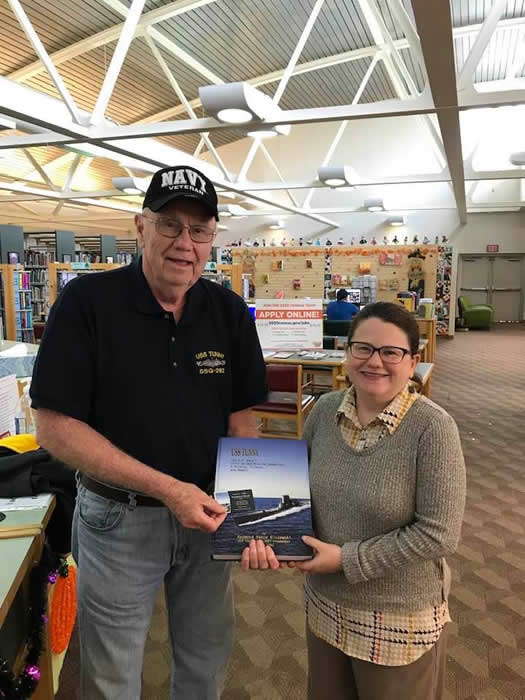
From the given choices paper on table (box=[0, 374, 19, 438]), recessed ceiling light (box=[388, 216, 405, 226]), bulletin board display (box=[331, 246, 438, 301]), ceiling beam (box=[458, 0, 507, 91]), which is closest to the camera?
paper on table (box=[0, 374, 19, 438])

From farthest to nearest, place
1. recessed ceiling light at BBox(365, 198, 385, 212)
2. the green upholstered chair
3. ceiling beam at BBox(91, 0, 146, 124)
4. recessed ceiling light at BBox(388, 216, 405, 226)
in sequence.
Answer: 1. the green upholstered chair
2. recessed ceiling light at BBox(388, 216, 405, 226)
3. recessed ceiling light at BBox(365, 198, 385, 212)
4. ceiling beam at BBox(91, 0, 146, 124)

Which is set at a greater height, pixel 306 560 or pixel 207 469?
pixel 207 469

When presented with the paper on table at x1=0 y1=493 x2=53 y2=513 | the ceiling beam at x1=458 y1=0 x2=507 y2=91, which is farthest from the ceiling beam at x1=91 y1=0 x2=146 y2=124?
the paper on table at x1=0 y1=493 x2=53 y2=513

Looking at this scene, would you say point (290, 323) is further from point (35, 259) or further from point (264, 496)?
point (35, 259)

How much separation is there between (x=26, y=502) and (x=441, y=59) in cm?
478

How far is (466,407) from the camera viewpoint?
281 inches

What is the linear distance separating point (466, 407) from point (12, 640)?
21.4ft

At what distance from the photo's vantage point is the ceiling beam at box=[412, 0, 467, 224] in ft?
12.4

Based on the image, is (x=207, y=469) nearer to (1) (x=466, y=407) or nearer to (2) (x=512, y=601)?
(2) (x=512, y=601)

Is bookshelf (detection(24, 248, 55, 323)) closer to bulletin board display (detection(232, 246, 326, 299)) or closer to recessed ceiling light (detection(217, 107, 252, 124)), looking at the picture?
bulletin board display (detection(232, 246, 326, 299))

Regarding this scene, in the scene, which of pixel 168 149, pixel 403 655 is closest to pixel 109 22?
pixel 168 149

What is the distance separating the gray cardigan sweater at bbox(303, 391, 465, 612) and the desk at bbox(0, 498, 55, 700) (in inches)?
29.2

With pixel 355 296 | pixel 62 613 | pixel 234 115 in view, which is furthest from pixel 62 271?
pixel 62 613

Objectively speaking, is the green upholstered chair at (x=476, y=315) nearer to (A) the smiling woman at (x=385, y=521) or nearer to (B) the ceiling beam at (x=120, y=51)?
(B) the ceiling beam at (x=120, y=51)
